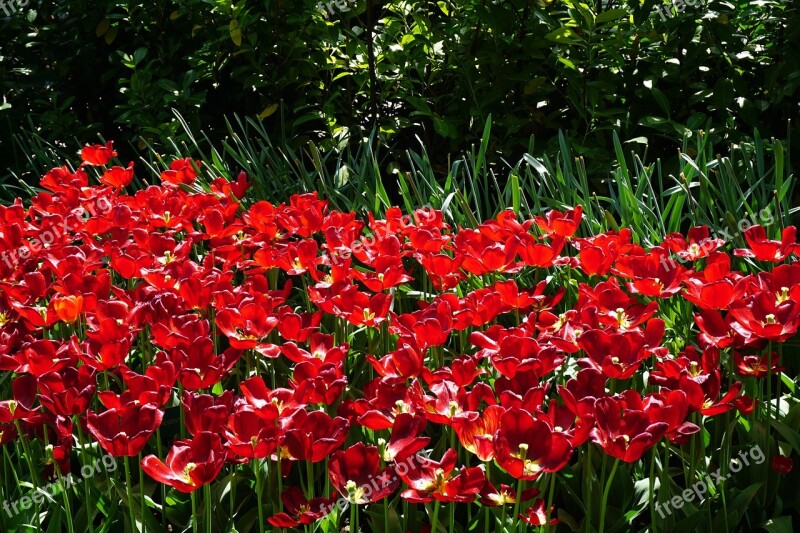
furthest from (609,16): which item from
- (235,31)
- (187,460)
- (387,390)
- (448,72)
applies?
(187,460)

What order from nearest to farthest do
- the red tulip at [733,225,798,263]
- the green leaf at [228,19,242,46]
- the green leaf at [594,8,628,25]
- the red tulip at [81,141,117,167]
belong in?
the red tulip at [733,225,798,263], the red tulip at [81,141,117,167], the green leaf at [594,8,628,25], the green leaf at [228,19,242,46]

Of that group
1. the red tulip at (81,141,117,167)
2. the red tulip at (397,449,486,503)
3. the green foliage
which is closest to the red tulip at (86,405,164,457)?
the red tulip at (397,449,486,503)

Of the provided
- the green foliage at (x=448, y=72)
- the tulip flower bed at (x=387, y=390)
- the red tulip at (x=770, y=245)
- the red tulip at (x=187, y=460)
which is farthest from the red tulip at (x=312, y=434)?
the green foliage at (x=448, y=72)

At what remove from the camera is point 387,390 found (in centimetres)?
154

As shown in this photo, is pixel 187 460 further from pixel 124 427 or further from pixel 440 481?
pixel 440 481

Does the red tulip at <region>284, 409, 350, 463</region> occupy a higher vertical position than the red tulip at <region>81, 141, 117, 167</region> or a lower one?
lower

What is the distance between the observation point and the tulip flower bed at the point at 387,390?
1402 mm

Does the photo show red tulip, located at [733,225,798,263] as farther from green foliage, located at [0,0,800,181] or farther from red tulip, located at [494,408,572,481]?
green foliage, located at [0,0,800,181]

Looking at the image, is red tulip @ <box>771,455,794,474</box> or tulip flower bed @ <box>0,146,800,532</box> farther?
red tulip @ <box>771,455,794,474</box>

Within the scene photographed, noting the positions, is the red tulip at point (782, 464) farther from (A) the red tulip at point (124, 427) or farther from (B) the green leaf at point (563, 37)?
(B) the green leaf at point (563, 37)

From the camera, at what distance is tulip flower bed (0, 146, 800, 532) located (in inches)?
55.2

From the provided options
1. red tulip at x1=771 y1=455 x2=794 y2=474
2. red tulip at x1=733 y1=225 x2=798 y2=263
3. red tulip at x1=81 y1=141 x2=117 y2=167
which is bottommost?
red tulip at x1=771 y1=455 x2=794 y2=474

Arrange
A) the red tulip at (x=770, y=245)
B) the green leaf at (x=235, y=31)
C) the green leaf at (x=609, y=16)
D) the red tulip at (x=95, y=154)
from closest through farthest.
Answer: the red tulip at (x=770, y=245), the red tulip at (x=95, y=154), the green leaf at (x=609, y=16), the green leaf at (x=235, y=31)

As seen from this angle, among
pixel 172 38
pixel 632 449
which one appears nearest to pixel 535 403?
pixel 632 449
